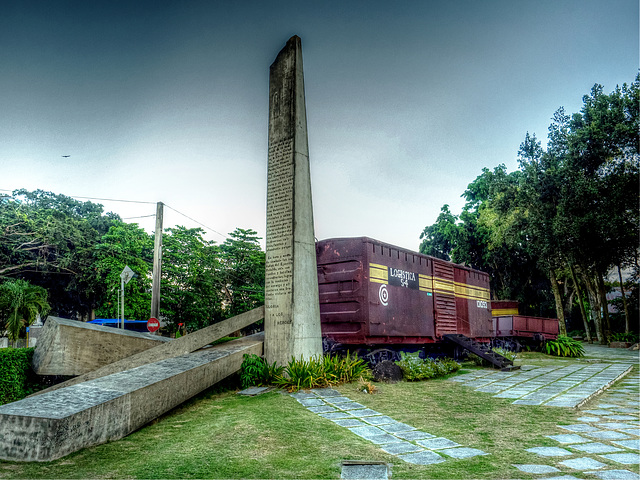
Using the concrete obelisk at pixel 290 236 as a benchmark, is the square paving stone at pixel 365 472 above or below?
below

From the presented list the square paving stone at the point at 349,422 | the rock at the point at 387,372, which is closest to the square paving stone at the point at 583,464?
the square paving stone at the point at 349,422

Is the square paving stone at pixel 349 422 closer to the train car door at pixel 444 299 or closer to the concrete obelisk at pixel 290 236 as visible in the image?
the concrete obelisk at pixel 290 236

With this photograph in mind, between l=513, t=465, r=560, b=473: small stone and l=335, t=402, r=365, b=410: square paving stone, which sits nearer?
l=513, t=465, r=560, b=473: small stone

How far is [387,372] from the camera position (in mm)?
8664

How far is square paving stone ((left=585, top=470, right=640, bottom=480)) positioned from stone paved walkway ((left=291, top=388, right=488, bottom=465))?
3.18 feet

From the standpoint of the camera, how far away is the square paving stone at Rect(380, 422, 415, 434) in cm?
509

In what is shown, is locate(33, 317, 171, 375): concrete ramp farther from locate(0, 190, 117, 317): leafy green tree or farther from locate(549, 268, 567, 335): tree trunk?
locate(549, 268, 567, 335): tree trunk

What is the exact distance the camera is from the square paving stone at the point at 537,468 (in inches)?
145

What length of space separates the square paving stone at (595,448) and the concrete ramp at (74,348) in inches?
276

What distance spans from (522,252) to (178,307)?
80.5ft

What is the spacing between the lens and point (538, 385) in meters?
8.55

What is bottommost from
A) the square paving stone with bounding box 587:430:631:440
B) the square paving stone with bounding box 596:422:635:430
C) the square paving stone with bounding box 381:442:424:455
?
the square paving stone with bounding box 596:422:635:430

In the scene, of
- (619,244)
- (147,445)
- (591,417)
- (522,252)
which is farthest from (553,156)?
(147,445)

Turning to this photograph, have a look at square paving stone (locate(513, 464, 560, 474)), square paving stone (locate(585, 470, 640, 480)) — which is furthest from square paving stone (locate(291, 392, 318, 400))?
square paving stone (locate(585, 470, 640, 480))
